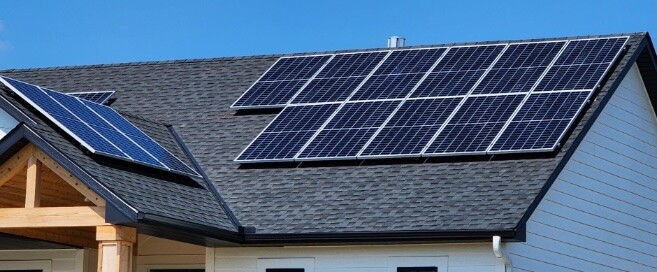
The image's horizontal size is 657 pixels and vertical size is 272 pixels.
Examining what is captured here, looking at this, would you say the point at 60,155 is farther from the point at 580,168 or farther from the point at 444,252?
the point at 580,168

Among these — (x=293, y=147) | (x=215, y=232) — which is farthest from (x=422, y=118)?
(x=215, y=232)

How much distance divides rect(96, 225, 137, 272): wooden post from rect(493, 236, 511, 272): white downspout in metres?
5.15

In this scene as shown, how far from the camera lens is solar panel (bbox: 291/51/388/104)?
85.6 ft

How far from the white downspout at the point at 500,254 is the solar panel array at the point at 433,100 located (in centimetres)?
225

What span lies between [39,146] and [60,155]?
37 centimetres

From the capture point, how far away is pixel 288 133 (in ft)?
81.4

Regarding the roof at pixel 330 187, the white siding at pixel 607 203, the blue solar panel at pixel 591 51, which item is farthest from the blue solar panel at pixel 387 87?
the white siding at pixel 607 203

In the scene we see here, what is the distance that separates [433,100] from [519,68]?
72.5 inches

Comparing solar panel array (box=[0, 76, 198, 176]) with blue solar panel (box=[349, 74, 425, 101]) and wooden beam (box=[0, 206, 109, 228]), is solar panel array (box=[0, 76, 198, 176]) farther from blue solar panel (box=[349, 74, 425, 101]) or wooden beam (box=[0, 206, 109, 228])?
blue solar panel (box=[349, 74, 425, 101])

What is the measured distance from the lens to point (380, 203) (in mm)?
22234

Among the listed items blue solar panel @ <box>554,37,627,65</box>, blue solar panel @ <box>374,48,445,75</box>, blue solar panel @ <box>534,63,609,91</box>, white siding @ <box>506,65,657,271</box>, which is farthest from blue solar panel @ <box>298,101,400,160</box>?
white siding @ <box>506,65,657,271</box>

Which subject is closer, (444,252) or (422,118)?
(444,252)

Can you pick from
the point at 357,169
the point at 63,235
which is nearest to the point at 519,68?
the point at 357,169

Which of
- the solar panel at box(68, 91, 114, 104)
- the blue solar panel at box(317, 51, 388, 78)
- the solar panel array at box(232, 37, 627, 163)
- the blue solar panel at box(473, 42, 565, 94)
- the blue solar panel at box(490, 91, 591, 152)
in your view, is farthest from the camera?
the solar panel at box(68, 91, 114, 104)
